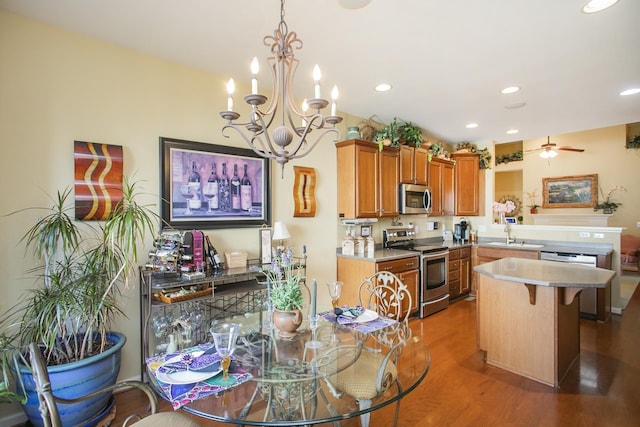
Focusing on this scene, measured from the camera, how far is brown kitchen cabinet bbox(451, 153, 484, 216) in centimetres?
545

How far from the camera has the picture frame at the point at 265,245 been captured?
3080 millimetres

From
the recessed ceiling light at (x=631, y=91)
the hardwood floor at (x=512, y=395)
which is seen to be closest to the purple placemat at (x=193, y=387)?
the hardwood floor at (x=512, y=395)

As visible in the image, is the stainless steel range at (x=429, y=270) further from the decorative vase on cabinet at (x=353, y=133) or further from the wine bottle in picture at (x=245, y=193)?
the wine bottle in picture at (x=245, y=193)

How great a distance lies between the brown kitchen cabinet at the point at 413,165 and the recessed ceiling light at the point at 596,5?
247 cm

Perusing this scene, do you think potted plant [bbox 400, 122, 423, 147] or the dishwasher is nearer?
the dishwasher

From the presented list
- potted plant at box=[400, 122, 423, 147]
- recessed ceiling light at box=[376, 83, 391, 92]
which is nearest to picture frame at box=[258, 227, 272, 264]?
recessed ceiling light at box=[376, 83, 391, 92]

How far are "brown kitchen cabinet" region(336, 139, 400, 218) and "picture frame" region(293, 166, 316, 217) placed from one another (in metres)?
0.43

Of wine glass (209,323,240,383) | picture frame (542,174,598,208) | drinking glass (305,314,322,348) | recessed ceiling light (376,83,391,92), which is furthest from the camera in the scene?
picture frame (542,174,598,208)

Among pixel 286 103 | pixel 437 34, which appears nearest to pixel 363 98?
pixel 437 34

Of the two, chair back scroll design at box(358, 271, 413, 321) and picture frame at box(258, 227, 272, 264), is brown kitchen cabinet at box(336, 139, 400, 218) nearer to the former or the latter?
chair back scroll design at box(358, 271, 413, 321)

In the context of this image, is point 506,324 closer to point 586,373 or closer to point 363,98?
point 586,373

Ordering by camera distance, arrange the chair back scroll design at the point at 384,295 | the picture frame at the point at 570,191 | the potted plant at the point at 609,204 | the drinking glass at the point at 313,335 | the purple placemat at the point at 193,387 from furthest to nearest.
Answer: the picture frame at the point at 570,191 < the potted plant at the point at 609,204 < the chair back scroll design at the point at 384,295 < the drinking glass at the point at 313,335 < the purple placemat at the point at 193,387

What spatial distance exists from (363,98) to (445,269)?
2.67 meters

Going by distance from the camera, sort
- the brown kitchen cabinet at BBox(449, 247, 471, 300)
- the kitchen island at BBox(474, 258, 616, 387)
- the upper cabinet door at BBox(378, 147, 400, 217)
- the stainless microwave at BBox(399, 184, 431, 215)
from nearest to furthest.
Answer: the kitchen island at BBox(474, 258, 616, 387)
the upper cabinet door at BBox(378, 147, 400, 217)
the stainless microwave at BBox(399, 184, 431, 215)
the brown kitchen cabinet at BBox(449, 247, 471, 300)
